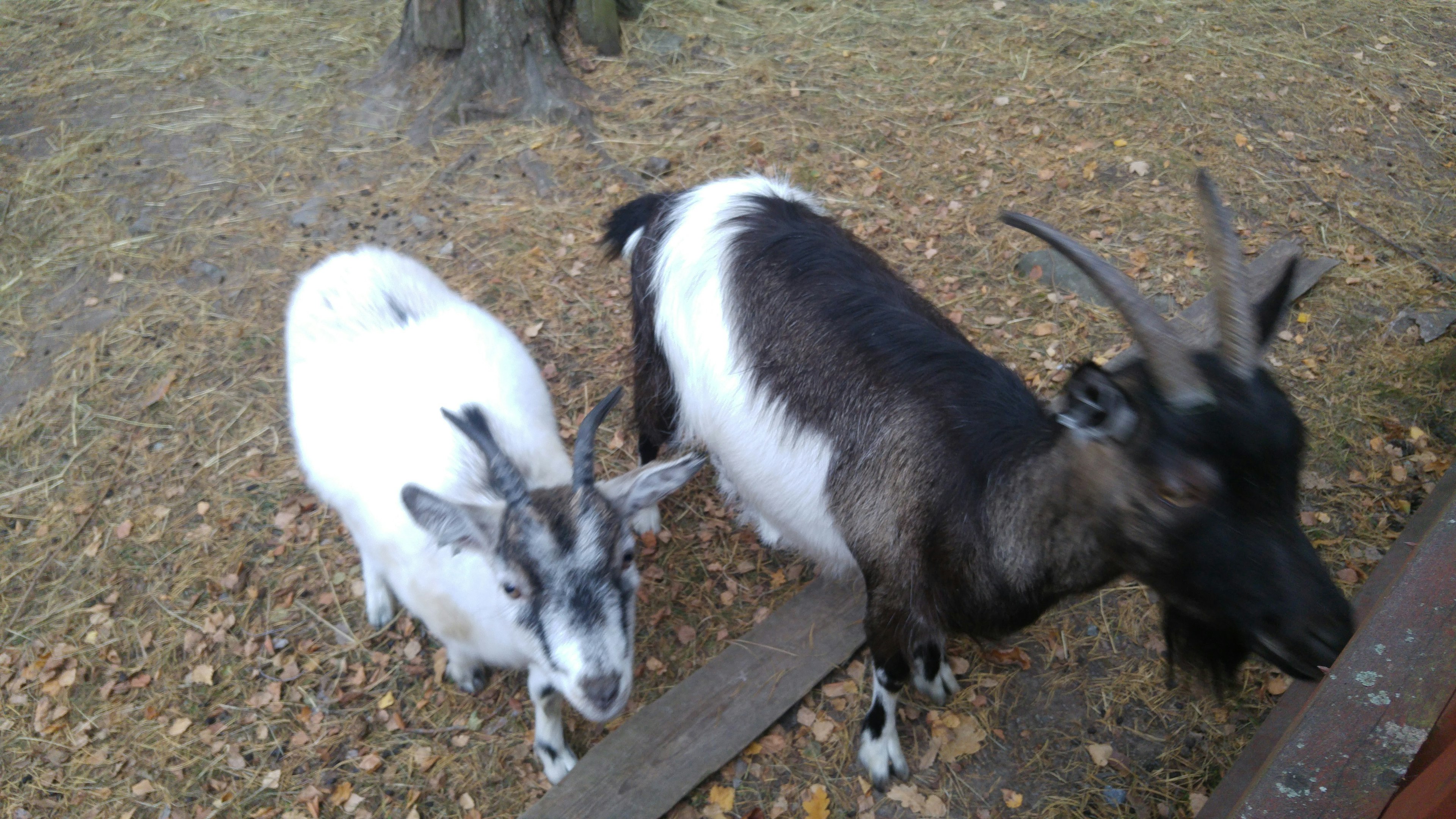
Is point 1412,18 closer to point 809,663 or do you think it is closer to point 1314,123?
point 1314,123

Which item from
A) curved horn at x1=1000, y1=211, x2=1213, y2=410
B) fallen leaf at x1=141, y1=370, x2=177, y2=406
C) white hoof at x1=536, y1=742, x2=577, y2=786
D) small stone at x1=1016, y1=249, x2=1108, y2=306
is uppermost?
curved horn at x1=1000, y1=211, x2=1213, y2=410

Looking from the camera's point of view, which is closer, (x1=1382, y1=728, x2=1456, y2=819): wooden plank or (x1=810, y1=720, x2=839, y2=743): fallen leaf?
(x1=1382, y1=728, x2=1456, y2=819): wooden plank

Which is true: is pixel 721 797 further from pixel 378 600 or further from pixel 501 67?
pixel 501 67

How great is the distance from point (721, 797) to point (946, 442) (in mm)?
1507

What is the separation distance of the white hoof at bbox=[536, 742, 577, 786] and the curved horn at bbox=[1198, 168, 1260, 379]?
245 centimetres

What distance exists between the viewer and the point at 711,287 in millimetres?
2969

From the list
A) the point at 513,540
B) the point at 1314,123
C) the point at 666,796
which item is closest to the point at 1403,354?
the point at 1314,123

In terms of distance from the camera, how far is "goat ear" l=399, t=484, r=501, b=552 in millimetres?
2258

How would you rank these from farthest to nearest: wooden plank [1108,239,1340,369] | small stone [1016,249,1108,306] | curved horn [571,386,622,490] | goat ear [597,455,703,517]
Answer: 1. small stone [1016,249,1108,306]
2. wooden plank [1108,239,1340,369]
3. goat ear [597,455,703,517]
4. curved horn [571,386,622,490]

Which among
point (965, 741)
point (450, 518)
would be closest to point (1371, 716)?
point (965, 741)

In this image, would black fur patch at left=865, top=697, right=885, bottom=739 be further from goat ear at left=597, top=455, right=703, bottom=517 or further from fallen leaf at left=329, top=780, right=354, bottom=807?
fallen leaf at left=329, top=780, right=354, bottom=807

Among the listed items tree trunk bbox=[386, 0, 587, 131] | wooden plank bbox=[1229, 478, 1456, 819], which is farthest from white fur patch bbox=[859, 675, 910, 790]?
tree trunk bbox=[386, 0, 587, 131]

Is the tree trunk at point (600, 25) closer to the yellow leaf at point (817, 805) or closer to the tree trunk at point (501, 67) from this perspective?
the tree trunk at point (501, 67)

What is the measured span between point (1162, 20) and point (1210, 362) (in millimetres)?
5674
